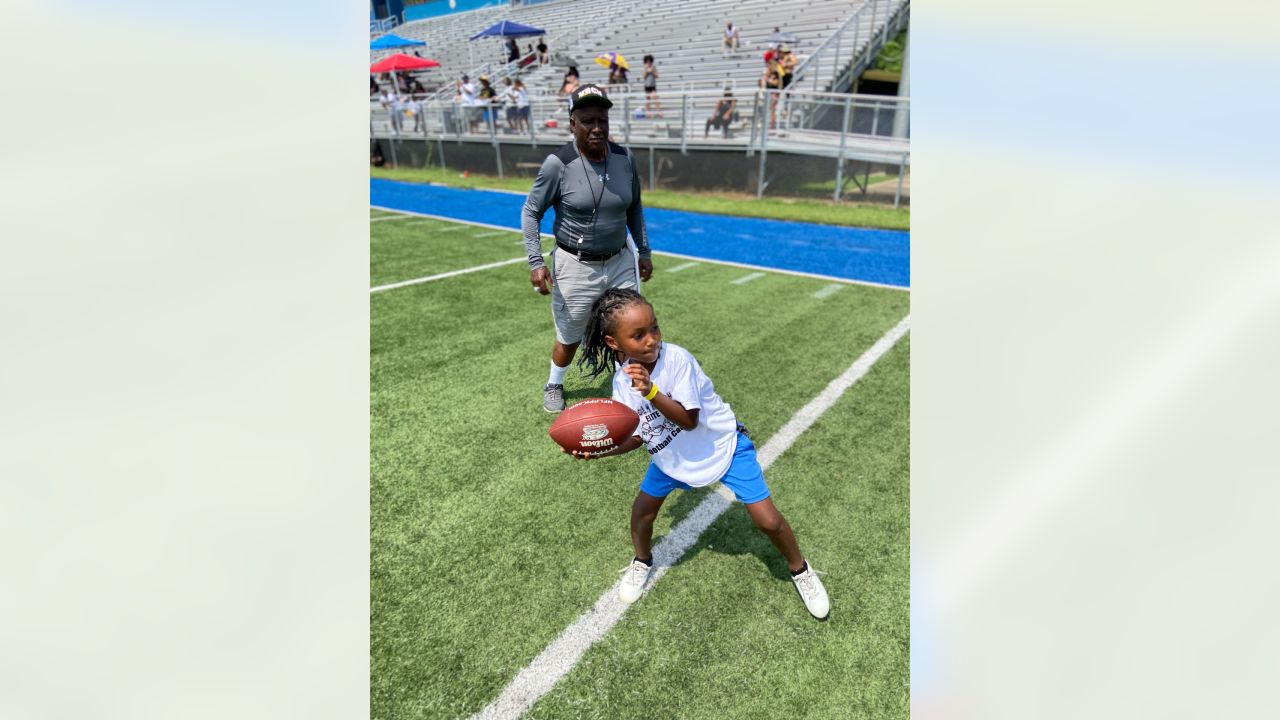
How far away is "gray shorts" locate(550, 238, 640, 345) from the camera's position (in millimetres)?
3979

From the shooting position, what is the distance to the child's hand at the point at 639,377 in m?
2.16

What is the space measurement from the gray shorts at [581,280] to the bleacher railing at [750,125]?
7.74 m

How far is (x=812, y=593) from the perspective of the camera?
8.72 ft

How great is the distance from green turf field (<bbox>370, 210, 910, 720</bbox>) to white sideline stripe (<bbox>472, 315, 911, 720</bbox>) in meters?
0.04

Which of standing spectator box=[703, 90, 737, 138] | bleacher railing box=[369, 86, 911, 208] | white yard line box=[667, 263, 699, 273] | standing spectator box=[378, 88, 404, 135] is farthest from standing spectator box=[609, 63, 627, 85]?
white yard line box=[667, 263, 699, 273]

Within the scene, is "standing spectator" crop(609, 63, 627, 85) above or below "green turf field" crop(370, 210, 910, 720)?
above

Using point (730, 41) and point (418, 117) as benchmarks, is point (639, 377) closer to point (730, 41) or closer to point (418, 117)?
point (418, 117)

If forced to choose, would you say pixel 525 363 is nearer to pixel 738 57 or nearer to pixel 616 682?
pixel 616 682

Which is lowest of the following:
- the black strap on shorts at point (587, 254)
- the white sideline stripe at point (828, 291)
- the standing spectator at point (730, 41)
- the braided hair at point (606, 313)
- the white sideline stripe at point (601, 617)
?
the white sideline stripe at point (601, 617)

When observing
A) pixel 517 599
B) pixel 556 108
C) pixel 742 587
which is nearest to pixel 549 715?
pixel 517 599

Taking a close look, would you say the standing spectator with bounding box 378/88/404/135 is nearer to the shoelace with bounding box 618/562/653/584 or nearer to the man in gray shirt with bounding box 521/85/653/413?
the man in gray shirt with bounding box 521/85/653/413

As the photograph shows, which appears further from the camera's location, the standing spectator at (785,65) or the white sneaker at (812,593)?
the standing spectator at (785,65)

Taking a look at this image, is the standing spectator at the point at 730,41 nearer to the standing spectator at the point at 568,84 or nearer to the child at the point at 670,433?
the standing spectator at the point at 568,84

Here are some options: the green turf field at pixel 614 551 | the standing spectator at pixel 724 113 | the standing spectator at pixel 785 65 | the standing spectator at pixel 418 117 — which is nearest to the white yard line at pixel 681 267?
the green turf field at pixel 614 551
